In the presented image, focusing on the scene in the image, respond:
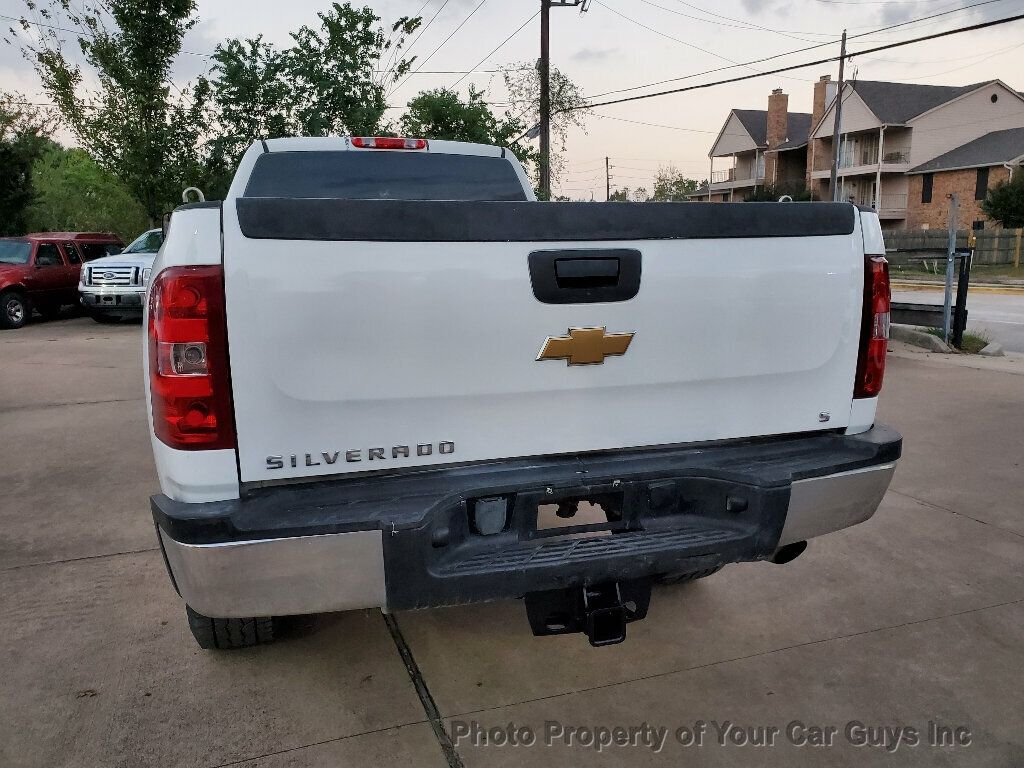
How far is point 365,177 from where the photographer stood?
4930 mm

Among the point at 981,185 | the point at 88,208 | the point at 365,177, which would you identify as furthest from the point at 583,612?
the point at 981,185

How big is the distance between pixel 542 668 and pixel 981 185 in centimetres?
4929

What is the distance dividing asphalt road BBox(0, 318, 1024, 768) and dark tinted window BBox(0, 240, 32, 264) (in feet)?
45.4

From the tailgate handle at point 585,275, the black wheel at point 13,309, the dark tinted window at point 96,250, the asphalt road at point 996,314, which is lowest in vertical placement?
the asphalt road at point 996,314

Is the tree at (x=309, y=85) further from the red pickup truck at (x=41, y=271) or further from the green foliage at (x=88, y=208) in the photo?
the green foliage at (x=88, y=208)

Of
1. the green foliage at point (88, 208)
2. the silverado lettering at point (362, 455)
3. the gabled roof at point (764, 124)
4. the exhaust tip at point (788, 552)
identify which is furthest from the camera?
the gabled roof at point (764, 124)

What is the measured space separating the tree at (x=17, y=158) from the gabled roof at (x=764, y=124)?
Answer: 1918 inches

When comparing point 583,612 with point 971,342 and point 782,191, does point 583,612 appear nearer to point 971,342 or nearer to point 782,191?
point 971,342

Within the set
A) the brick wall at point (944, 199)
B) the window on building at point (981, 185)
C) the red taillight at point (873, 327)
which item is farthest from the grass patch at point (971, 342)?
the window on building at point (981, 185)

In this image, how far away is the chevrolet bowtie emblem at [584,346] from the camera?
2.40 metres

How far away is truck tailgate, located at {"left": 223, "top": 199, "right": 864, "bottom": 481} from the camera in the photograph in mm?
2145

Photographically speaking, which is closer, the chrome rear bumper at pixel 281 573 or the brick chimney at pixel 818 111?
the chrome rear bumper at pixel 281 573

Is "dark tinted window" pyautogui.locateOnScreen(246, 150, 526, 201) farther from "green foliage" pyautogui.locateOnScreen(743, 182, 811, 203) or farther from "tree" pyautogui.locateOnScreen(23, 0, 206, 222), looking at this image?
"green foliage" pyautogui.locateOnScreen(743, 182, 811, 203)

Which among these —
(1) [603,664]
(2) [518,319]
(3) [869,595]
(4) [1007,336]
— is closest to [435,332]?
(2) [518,319]
